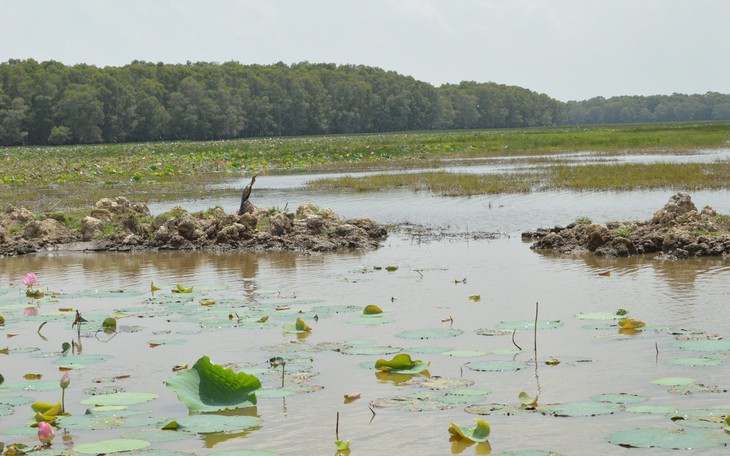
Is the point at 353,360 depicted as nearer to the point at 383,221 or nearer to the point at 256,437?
the point at 256,437

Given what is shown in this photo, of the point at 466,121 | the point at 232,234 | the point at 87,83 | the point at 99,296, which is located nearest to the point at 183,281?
the point at 99,296

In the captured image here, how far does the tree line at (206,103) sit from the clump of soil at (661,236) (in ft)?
274

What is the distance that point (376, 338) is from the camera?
32.5 ft

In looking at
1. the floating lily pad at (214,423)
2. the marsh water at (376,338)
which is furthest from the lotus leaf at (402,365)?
the floating lily pad at (214,423)

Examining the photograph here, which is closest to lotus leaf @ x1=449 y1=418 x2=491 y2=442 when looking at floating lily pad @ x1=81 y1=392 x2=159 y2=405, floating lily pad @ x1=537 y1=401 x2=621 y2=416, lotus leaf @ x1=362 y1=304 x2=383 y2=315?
floating lily pad @ x1=537 y1=401 x2=621 y2=416

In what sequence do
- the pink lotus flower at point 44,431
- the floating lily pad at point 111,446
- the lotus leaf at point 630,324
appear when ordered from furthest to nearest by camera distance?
the lotus leaf at point 630,324 → the floating lily pad at point 111,446 → the pink lotus flower at point 44,431

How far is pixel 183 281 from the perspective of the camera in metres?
14.6

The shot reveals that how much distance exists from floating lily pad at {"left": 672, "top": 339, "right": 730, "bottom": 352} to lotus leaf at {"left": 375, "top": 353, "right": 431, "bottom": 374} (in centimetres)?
242

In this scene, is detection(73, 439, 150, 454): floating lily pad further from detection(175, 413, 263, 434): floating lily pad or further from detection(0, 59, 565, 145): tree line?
detection(0, 59, 565, 145): tree line

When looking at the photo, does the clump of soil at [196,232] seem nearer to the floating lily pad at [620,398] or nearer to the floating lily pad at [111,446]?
the floating lily pad at [620,398]

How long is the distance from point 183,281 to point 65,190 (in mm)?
21851

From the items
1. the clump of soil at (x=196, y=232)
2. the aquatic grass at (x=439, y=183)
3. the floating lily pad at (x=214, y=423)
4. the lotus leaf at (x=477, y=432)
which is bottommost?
the floating lily pad at (x=214, y=423)

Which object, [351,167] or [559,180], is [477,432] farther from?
[351,167]

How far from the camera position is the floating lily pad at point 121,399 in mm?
7547
